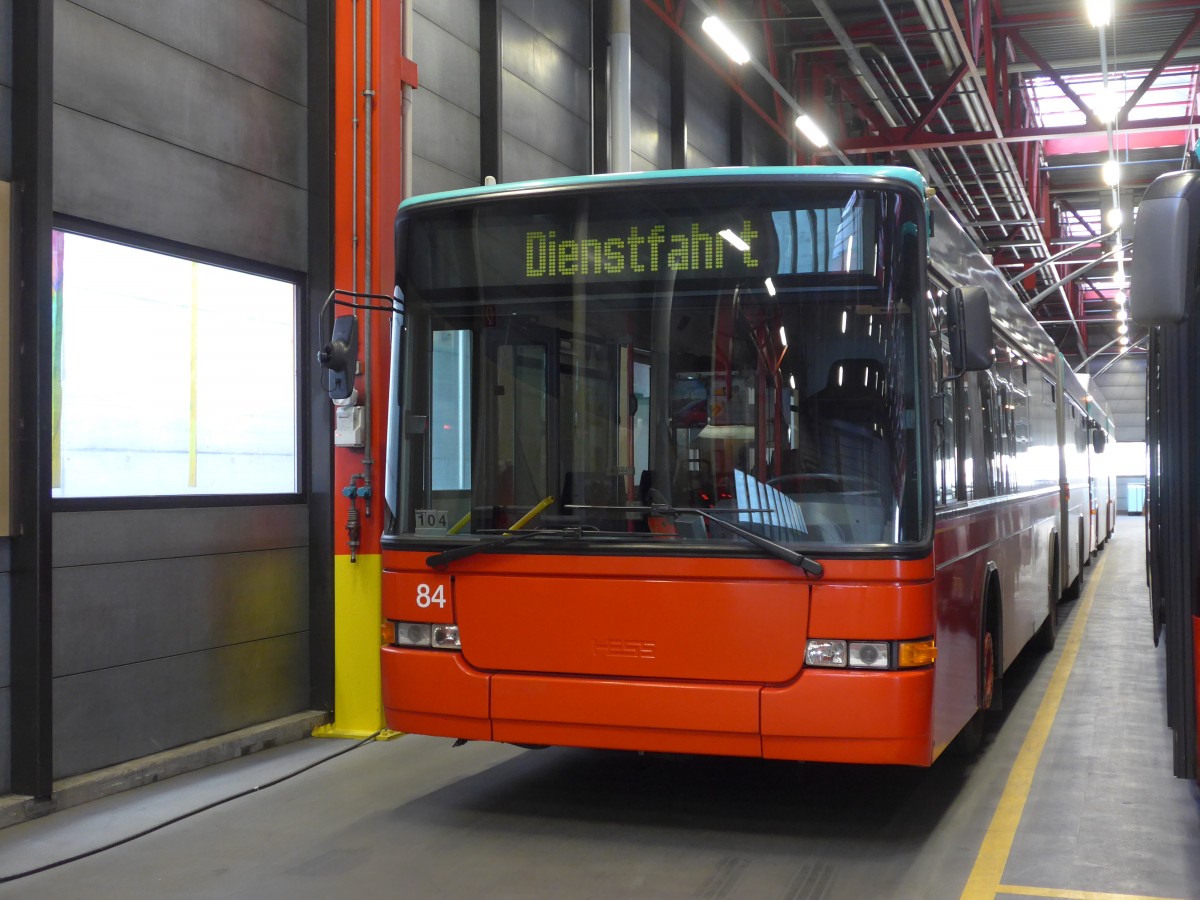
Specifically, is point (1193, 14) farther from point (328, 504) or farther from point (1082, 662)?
point (328, 504)

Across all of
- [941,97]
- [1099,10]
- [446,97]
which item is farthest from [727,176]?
[941,97]

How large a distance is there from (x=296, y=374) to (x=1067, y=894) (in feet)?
19.8

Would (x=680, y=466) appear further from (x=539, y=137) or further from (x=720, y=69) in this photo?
(x=720, y=69)

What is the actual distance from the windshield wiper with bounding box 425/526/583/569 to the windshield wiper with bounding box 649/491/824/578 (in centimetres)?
38

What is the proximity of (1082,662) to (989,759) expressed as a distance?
4.50 metres

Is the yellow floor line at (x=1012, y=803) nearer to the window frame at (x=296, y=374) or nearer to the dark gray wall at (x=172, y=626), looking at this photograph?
the dark gray wall at (x=172, y=626)

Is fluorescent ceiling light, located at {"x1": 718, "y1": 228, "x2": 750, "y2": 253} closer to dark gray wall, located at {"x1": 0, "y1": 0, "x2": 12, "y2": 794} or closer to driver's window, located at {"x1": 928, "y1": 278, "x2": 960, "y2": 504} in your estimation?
driver's window, located at {"x1": 928, "y1": 278, "x2": 960, "y2": 504}

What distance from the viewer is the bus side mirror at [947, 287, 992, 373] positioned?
239 inches

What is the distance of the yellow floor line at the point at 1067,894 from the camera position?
5.05 metres

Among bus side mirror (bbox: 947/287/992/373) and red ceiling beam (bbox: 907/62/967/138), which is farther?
red ceiling beam (bbox: 907/62/967/138)

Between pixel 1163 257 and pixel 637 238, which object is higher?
pixel 637 238

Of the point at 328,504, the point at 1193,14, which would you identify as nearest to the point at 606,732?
the point at 328,504

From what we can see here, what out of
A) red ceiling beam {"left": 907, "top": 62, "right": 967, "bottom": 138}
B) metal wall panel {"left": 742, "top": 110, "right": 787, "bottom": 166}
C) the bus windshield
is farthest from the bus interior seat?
metal wall panel {"left": 742, "top": 110, "right": 787, "bottom": 166}

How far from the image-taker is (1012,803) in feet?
21.8
